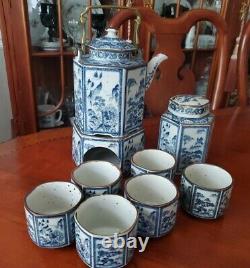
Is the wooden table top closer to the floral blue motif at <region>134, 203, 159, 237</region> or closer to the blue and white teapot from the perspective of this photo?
the floral blue motif at <region>134, 203, 159, 237</region>

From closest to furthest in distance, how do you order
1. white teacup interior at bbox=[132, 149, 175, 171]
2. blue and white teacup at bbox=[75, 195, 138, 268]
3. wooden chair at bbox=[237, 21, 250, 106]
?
blue and white teacup at bbox=[75, 195, 138, 268] → white teacup interior at bbox=[132, 149, 175, 171] → wooden chair at bbox=[237, 21, 250, 106]

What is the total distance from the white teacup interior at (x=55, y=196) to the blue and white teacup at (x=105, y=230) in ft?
0.14

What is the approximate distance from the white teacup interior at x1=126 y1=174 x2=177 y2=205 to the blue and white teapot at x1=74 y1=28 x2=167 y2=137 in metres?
Result: 0.13

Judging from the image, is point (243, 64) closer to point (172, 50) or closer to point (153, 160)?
point (172, 50)

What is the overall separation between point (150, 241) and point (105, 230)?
76mm

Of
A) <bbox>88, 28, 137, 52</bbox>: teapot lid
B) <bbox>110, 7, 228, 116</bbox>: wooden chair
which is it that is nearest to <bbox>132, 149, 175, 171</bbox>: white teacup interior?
<bbox>88, 28, 137, 52</bbox>: teapot lid

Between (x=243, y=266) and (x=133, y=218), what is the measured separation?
0.18 m

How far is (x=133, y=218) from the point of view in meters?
0.43

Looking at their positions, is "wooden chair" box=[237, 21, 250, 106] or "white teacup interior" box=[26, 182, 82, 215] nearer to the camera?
"white teacup interior" box=[26, 182, 82, 215]

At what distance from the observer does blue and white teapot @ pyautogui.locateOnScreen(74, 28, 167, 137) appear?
1.89ft

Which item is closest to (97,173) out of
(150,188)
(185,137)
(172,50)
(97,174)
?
(97,174)

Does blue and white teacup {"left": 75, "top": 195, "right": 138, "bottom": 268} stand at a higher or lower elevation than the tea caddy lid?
lower

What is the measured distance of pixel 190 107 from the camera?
0.62m

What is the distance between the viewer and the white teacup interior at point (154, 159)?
1.96ft
